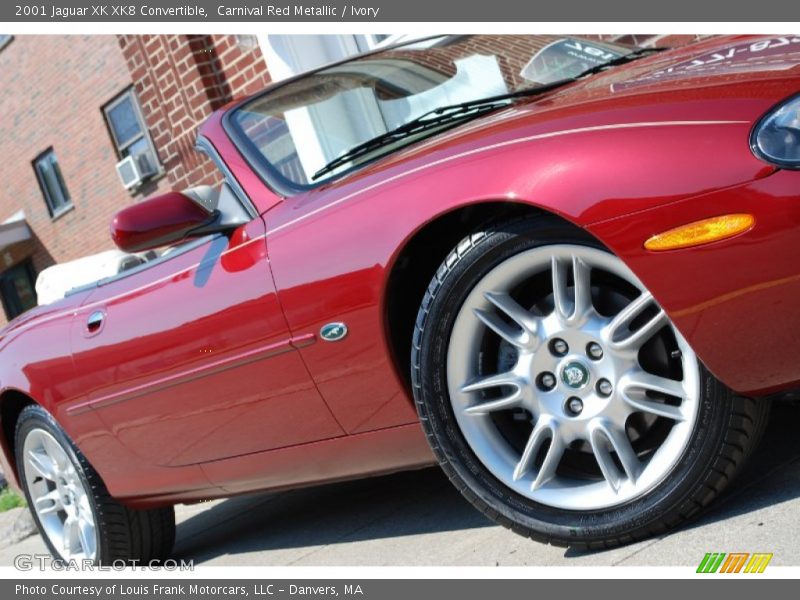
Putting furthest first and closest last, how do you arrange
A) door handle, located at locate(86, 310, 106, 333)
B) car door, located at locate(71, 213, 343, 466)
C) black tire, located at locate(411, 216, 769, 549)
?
door handle, located at locate(86, 310, 106, 333) < car door, located at locate(71, 213, 343, 466) < black tire, located at locate(411, 216, 769, 549)

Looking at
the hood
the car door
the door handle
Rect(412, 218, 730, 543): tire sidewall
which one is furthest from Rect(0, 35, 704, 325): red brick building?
Rect(412, 218, 730, 543): tire sidewall

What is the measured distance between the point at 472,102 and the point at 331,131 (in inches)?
19.6

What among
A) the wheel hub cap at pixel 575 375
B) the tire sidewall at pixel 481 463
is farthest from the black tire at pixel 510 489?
the wheel hub cap at pixel 575 375

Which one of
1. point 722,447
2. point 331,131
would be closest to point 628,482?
point 722,447

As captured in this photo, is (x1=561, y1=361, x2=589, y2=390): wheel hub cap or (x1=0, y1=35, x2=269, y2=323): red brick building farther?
(x1=0, y1=35, x2=269, y2=323): red brick building

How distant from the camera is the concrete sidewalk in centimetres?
244

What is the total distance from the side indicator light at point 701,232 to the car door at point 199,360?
3.74 feet

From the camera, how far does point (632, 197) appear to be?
7.63ft

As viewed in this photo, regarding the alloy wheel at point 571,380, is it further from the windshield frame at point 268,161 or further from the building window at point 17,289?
the building window at point 17,289

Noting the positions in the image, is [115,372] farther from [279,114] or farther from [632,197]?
[632,197]

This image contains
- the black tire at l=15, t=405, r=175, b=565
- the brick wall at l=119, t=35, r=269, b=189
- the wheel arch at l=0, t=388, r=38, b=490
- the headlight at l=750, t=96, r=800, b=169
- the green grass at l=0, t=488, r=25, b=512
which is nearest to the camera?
the headlight at l=750, t=96, r=800, b=169

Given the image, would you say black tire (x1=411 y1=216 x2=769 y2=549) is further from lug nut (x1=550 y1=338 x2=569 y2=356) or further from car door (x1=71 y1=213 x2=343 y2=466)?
car door (x1=71 y1=213 x2=343 y2=466)

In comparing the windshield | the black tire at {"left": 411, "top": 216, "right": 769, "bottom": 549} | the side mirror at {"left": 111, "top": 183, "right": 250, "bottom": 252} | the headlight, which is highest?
the windshield

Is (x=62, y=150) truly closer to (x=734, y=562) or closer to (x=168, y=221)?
(x=168, y=221)
